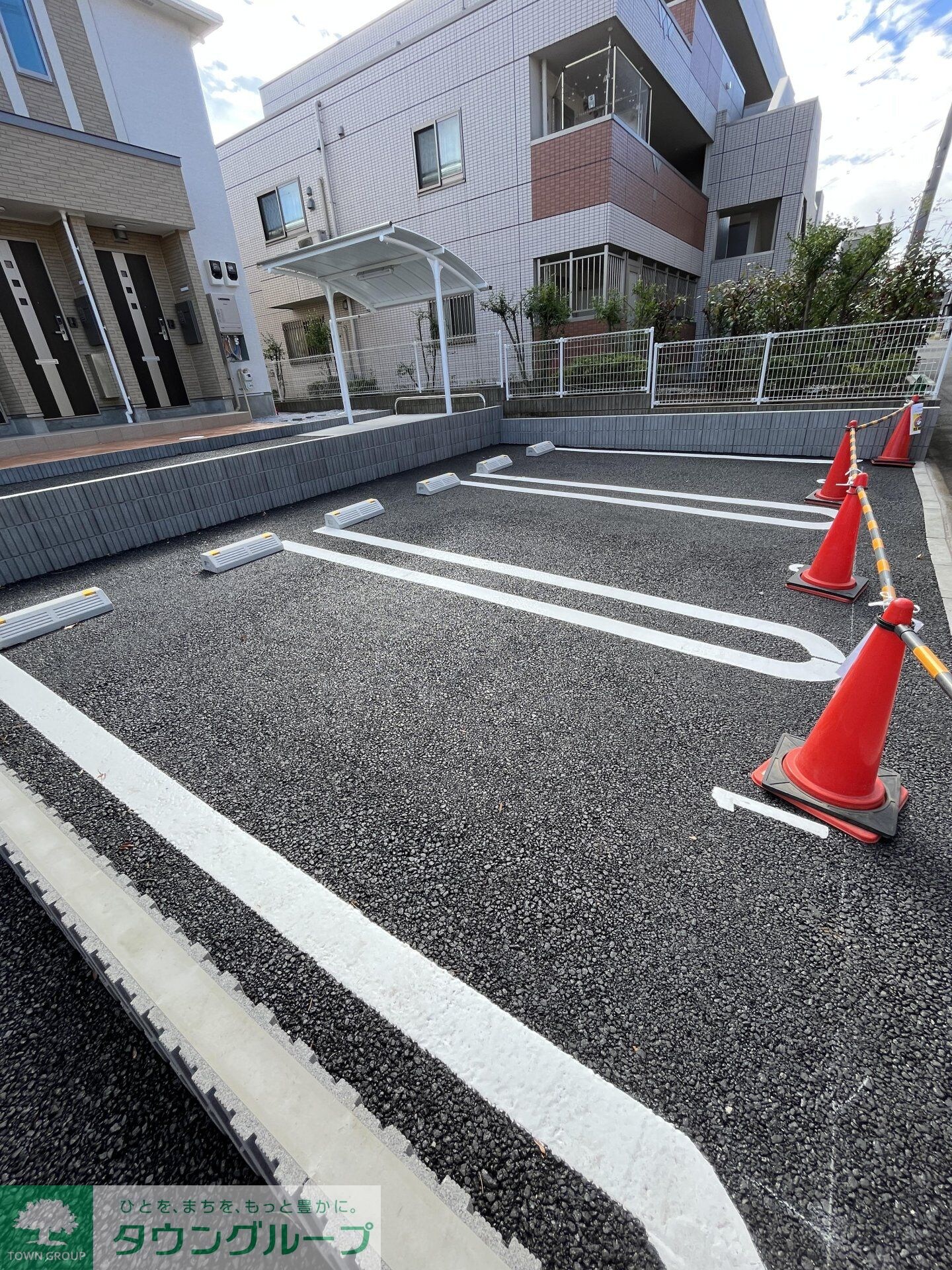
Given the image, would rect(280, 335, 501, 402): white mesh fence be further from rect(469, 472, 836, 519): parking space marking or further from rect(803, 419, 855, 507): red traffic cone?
rect(803, 419, 855, 507): red traffic cone

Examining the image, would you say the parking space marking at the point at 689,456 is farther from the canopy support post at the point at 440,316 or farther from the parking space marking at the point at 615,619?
the parking space marking at the point at 615,619

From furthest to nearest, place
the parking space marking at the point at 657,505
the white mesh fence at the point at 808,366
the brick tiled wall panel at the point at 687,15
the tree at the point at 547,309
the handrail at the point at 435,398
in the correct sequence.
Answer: the brick tiled wall panel at the point at 687,15
the tree at the point at 547,309
the handrail at the point at 435,398
the white mesh fence at the point at 808,366
the parking space marking at the point at 657,505

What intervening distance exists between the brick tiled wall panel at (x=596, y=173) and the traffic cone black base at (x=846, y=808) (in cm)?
1331

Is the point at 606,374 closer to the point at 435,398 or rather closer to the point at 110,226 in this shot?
the point at 435,398

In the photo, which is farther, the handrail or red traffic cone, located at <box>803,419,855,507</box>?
the handrail

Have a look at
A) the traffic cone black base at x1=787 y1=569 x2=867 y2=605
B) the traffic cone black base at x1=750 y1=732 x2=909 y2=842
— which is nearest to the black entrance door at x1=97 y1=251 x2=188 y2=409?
the traffic cone black base at x1=787 y1=569 x2=867 y2=605

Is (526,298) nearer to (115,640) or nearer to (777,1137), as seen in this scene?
(115,640)

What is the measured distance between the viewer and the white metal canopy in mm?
7266

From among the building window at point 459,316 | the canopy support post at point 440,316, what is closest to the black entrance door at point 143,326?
the canopy support post at point 440,316

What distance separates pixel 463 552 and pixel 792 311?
9.20m

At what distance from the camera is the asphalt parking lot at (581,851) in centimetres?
118

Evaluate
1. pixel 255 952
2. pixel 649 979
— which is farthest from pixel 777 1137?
pixel 255 952

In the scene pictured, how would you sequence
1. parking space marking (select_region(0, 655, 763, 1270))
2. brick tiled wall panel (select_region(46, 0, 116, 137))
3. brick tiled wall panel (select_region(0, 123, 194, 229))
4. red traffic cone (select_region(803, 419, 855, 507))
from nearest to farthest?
parking space marking (select_region(0, 655, 763, 1270)) → red traffic cone (select_region(803, 419, 855, 507)) → brick tiled wall panel (select_region(0, 123, 194, 229)) → brick tiled wall panel (select_region(46, 0, 116, 137))

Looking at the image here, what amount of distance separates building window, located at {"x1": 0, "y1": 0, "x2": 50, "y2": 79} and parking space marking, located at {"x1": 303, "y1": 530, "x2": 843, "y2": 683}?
10901 mm
